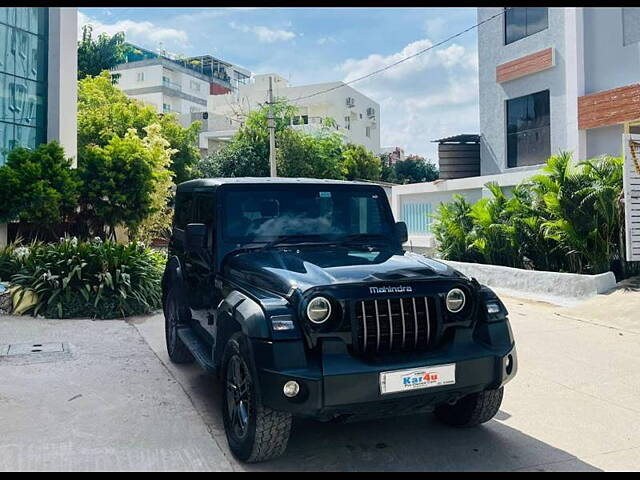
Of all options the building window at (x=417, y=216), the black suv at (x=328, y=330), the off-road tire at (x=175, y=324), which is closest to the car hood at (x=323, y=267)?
the black suv at (x=328, y=330)

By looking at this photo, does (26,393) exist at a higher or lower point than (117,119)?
lower

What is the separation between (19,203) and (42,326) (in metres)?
4.71

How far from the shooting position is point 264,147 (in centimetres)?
3491

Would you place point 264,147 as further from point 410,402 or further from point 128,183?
point 410,402

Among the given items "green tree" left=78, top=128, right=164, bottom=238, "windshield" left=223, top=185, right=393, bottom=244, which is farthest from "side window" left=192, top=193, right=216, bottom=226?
"green tree" left=78, top=128, right=164, bottom=238

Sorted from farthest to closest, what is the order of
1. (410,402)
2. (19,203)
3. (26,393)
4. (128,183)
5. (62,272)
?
1. (128,183)
2. (19,203)
3. (62,272)
4. (26,393)
5. (410,402)

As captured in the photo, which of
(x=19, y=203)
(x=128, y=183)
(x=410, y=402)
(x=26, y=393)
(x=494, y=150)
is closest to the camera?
(x=410, y=402)

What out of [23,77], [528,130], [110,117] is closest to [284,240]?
[23,77]

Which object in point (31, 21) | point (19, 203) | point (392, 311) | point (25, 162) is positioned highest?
point (31, 21)

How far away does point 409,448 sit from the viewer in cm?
402

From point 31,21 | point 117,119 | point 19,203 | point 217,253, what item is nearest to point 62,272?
point 19,203

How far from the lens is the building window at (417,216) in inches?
715

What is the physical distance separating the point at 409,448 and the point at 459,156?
17.5 m

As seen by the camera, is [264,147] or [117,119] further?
[264,147]
